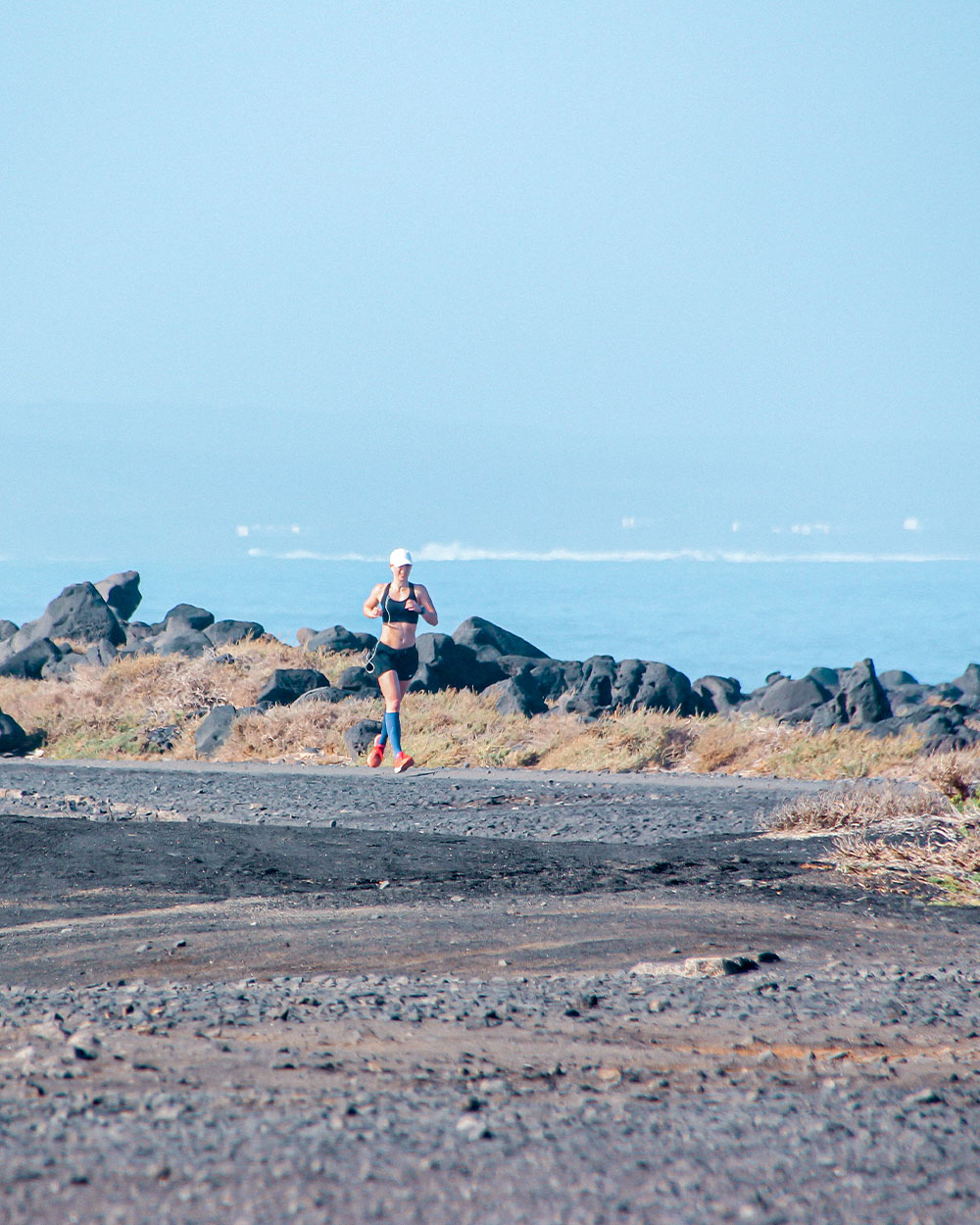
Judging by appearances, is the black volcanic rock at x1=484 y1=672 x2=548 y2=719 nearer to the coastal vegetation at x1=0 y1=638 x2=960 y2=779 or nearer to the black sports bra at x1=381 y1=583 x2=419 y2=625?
the coastal vegetation at x1=0 y1=638 x2=960 y2=779

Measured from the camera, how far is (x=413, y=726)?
1727 cm

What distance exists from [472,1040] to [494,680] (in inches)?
715

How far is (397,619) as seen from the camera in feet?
41.9

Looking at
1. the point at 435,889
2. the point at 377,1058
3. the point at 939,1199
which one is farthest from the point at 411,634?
the point at 939,1199

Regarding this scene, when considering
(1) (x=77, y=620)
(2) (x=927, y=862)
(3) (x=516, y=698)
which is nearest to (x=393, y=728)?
(3) (x=516, y=698)

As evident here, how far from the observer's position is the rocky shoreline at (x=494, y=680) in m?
18.8

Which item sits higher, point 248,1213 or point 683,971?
point 248,1213

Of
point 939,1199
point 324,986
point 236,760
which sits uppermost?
point 939,1199

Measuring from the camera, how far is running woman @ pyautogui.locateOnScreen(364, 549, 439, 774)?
1274cm

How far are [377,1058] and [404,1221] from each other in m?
1.29

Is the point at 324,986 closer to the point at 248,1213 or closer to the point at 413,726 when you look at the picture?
the point at 248,1213

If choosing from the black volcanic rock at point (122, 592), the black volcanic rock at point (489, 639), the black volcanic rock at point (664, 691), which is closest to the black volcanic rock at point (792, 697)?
the black volcanic rock at point (664, 691)

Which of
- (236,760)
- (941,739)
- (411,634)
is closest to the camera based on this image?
(411,634)

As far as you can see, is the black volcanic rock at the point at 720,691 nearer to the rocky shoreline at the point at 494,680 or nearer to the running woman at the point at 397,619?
the rocky shoreline at the point at 494,680
